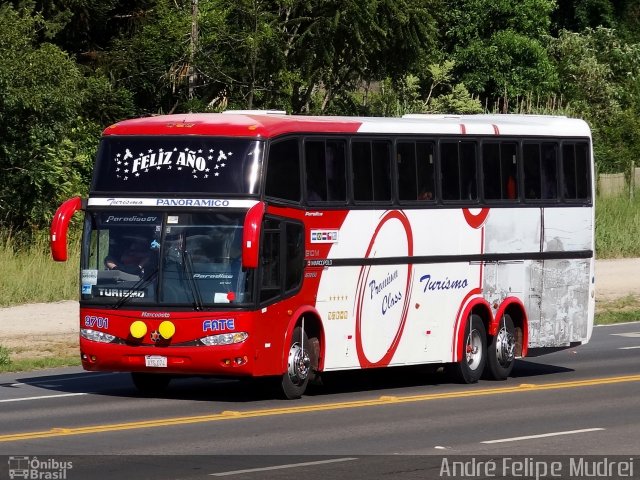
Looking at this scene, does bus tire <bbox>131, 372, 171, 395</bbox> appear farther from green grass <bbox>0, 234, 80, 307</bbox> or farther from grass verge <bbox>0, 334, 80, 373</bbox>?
green grass <bbox>0, 234, 80, 307</bbox>

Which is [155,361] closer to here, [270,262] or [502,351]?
[270,262]

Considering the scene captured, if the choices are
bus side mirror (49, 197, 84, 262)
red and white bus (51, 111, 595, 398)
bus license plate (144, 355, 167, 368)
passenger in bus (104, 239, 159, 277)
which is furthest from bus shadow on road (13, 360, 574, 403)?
bus side mirror (49, 197, 84, 262)

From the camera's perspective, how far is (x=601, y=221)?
45625mm

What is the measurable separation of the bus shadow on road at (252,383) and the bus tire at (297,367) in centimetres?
36

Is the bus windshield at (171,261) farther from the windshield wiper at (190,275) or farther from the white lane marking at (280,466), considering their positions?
the white lane marking at (280,466)

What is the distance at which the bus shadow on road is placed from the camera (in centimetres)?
1952

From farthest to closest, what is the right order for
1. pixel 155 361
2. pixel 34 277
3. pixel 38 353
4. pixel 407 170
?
pixel 34 277 → pixel 38 353 → pixel 407 170 → pixel 155 361

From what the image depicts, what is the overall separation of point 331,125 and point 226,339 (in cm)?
337

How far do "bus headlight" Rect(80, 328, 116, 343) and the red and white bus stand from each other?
37mm

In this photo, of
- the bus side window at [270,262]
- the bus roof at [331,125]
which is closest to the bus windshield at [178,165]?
the bus roof at [331,125]

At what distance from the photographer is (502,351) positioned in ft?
72.8

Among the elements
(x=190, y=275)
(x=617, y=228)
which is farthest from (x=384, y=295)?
(x=617, y=228)

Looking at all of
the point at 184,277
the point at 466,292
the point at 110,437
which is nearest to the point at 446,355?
the point at 466,292

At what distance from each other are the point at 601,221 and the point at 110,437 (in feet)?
105
